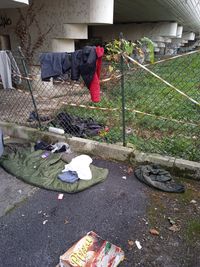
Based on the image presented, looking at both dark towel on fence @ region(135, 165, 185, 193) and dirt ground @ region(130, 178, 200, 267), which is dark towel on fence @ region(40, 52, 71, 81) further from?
dirt ground @ region(130, 178, 200, 267)

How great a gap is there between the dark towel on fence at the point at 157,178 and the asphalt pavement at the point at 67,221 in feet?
0.35

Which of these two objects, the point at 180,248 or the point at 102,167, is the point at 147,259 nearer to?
the point at 180,248

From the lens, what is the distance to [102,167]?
11.5 feet

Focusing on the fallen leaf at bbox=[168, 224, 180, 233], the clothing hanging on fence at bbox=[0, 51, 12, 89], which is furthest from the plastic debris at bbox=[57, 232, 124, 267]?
the clothing hanging on fence at bbox=[0, 51, 12, 89]

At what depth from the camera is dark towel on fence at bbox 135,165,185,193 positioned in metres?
2.98

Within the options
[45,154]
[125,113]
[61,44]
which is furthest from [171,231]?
[61,44]

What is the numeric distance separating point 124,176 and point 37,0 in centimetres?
533

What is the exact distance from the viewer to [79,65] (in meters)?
3.20

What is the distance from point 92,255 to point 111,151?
1782mm

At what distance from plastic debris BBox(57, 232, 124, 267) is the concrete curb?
1.46 m

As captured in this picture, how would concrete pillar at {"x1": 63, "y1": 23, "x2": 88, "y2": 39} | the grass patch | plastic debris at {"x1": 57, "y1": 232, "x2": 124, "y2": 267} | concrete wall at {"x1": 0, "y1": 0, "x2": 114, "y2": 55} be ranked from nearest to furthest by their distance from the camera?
1. plastic debris at {"x1": 57, "y1": 232, "x2": 124, "y2": 267}
2. the grass patch
3. concrete wall at {"x1": 0, "y1": 0, "x2": 114, "y2": 55}
4. concrete pillar at {"x1": 63, "y1": 23, "x2": 88, "y2": 39}

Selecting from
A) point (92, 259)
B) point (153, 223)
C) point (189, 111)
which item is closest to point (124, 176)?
point (153, 223)

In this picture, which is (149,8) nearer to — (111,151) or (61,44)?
(61,44)

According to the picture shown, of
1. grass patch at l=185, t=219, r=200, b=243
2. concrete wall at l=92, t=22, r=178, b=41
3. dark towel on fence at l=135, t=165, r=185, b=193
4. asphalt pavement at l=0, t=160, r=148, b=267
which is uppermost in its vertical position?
concrete wall at l=92, t=22, r=178, b=41
